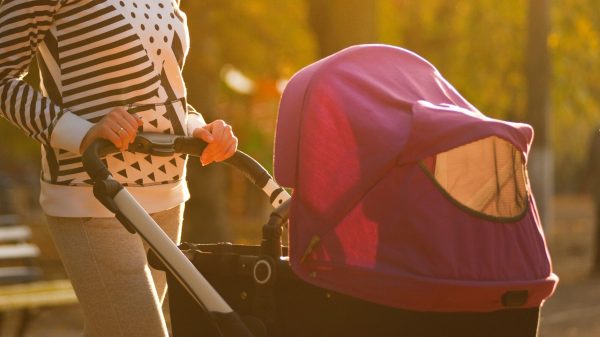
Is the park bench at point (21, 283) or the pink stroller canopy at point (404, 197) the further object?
the park bench at point (21, 283)

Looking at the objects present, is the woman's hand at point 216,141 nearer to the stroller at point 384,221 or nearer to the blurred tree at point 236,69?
the stroller at point 384,221

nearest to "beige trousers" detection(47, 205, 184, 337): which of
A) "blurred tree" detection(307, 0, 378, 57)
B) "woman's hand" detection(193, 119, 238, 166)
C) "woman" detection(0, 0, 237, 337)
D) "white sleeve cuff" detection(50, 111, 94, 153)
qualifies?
"woman" detection(0, 0, 237, 337)

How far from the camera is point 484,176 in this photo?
11.1ft

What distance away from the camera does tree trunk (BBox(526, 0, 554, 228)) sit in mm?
16234

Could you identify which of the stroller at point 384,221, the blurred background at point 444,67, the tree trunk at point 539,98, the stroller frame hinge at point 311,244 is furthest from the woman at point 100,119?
the tree trunk at point 539,98

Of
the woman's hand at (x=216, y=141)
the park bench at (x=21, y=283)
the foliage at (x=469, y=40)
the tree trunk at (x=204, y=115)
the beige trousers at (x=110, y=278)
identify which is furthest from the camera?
→ the foliage at (x=469, y=40)

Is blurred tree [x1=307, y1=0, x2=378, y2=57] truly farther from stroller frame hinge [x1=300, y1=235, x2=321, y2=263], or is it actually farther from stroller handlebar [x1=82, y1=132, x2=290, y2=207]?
stroller frame hinge [x1=300, y1=235, x2=321, y2=263]

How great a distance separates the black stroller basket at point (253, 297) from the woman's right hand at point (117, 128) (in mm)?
30

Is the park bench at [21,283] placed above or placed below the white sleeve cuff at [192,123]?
below

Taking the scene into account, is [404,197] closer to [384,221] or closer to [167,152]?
[384,221]

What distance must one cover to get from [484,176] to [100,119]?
104 centimetres

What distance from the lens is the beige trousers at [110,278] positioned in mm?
3652

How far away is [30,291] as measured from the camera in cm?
899

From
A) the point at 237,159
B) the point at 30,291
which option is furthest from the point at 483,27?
the point at 237,159
